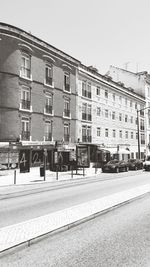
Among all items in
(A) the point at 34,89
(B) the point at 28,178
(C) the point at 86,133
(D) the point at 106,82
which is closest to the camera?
(B) the point at 28,178

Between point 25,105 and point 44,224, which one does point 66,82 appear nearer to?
point 25,105

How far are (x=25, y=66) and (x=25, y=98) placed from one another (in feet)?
11.9

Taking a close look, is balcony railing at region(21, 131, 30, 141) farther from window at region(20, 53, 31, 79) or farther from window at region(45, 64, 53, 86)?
window at region(45, 64, 53, 86)

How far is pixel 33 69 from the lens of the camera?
3102 centimetres

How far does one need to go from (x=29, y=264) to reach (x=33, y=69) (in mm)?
28160

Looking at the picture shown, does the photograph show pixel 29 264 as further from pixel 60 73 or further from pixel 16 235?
pixel 60 73

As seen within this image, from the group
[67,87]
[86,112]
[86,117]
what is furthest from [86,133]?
[67,87]

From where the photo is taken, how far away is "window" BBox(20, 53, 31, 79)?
98.0 ft

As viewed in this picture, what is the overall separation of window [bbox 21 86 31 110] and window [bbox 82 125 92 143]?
10.5 meters

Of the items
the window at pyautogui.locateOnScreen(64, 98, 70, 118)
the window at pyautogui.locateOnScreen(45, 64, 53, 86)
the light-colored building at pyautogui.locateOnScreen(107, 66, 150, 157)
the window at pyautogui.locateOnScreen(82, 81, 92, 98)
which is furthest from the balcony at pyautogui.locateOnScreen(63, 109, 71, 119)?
the light-colored building at pyautogui.locateOnScreen(107, 66, 150, 157)

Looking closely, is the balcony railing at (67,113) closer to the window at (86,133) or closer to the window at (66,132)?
the window at (66,132)

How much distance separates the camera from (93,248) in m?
Answer: 5.74

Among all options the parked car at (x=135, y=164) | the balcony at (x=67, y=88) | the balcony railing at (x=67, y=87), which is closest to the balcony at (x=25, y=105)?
the balcony at (x=67, y=88)

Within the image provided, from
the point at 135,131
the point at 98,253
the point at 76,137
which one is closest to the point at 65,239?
the point at 98,253
